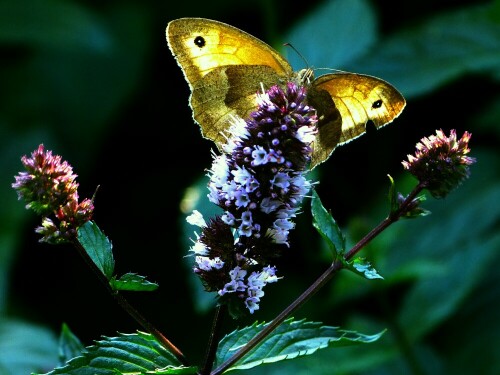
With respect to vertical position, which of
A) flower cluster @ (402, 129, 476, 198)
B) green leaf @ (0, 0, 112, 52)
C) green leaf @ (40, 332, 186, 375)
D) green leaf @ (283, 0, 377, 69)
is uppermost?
green leaf @ (0, 0, 112, 52)

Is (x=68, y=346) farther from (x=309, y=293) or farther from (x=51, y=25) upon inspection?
(x=51, y=25)

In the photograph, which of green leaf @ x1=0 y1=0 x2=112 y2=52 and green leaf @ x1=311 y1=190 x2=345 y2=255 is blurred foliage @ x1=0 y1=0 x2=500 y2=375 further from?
green leaf @ x1=311 y1=190 x2=345 y2=255

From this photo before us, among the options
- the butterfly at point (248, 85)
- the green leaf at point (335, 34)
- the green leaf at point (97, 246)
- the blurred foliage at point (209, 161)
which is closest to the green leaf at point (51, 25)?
the blurred foliage at point (209, 161)

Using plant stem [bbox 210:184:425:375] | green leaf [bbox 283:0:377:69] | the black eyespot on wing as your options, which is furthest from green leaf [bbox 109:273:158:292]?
green leaf [bbox 283:0:377:69]

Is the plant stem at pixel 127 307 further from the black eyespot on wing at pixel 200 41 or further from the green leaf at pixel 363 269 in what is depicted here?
the black eyespot on wing at pixel 200 41

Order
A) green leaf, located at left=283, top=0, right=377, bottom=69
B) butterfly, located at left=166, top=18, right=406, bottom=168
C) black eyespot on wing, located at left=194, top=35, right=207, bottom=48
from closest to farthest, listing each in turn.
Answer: butterfly, located at left=166, top=18, right=406, bottom=168
black eyespot on wing, located at left=194, top=35, right=207, bottom=48
green leaf, located at left=283, top=0, right=377, bottom=69

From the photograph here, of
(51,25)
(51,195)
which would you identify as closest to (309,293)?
(51,195)
